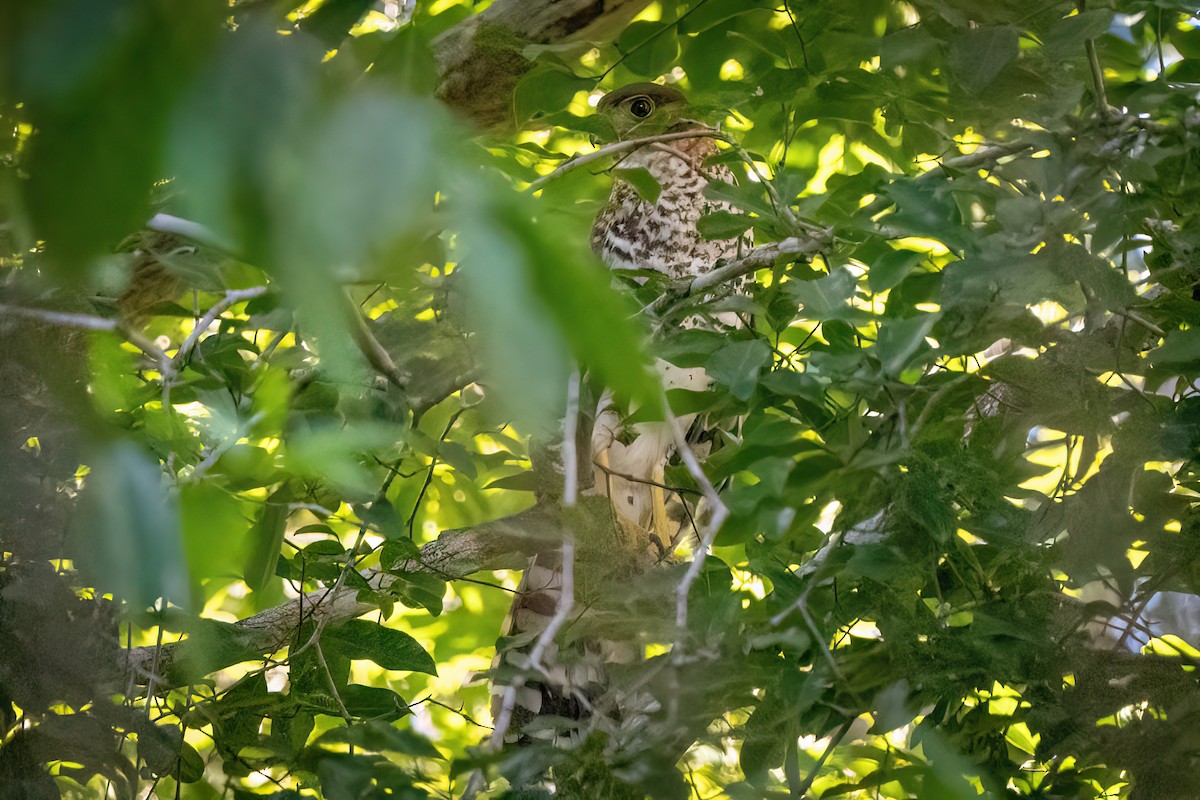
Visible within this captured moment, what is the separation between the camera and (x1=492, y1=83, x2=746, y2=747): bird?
26.9 inches

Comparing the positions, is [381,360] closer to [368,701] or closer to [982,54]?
[368,701]

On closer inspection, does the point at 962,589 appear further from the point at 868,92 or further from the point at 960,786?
the point at 868,92

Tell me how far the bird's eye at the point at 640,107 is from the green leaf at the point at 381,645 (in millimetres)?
833

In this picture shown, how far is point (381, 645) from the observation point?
0.71m

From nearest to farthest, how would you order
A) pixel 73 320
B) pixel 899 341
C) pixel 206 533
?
pixel 206 533 < pixel 73 320 < pixel 899 341

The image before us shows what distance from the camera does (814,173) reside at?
3.29 ft

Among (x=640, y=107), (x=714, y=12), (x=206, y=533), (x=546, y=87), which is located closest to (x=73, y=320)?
(x=206, y=533)

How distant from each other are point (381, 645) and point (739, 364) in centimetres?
36

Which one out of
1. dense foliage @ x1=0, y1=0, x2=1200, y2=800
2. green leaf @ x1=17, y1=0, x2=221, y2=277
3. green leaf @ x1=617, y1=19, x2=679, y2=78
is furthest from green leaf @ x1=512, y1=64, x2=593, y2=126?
green leaf @ x1=17, y1=0, x2=221, y2=277

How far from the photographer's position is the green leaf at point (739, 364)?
0.53 meters

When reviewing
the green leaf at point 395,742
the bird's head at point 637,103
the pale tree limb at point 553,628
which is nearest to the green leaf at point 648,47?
the bird's head at point 637,103

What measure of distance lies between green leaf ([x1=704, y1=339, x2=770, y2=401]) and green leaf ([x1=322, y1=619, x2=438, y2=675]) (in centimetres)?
33

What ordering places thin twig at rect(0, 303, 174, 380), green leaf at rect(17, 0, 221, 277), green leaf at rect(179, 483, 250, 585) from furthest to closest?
thin twig at rect(0, 303, 174, 380), green leaf at rect(179, 483, 250, 585), green leaf at rect(17, 0, 221, 277)

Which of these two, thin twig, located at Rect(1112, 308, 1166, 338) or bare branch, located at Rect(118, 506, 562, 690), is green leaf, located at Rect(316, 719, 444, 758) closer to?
bare branch, located at Rect(118, 506, 562, 690)
